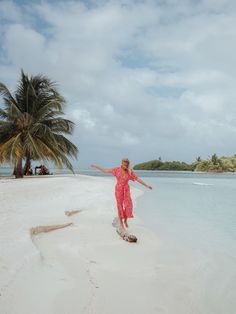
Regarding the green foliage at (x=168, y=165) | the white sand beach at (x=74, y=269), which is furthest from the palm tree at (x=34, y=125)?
the green foliage at (x=168, y=165)

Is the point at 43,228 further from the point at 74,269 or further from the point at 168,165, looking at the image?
the point at 168,165

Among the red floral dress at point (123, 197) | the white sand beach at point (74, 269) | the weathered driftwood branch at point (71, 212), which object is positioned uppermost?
the red floral dress at point (123, 197)

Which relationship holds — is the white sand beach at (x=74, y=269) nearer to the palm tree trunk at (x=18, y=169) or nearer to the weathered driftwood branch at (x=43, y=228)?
the weathered driftwood branch at (x=43, y=228)

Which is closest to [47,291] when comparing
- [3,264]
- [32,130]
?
[3,264]

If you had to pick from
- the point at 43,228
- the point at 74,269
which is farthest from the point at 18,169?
the point at 74,269

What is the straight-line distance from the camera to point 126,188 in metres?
5.89

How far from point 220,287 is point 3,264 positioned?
2485mm

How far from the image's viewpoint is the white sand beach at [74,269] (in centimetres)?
269

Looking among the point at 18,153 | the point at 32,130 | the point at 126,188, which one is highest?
the point at 32,130

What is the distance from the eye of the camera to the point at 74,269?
3.57m

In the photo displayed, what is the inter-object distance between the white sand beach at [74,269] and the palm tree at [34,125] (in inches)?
512

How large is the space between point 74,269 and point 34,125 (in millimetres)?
17567

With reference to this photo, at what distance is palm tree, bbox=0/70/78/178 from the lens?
18547mm

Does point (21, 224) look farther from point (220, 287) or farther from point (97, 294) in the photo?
point (220, 287)
